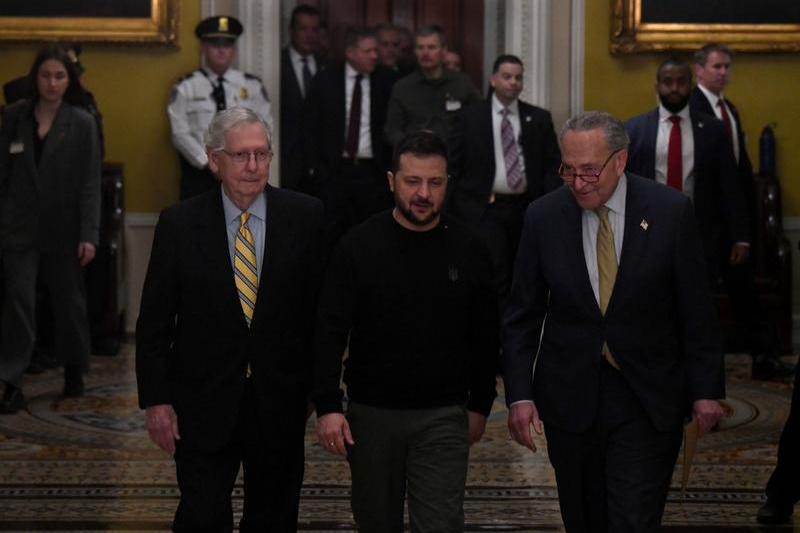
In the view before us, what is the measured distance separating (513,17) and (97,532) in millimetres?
6132

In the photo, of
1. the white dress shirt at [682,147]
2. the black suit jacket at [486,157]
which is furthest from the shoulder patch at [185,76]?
the white dress shirt at [682,147]

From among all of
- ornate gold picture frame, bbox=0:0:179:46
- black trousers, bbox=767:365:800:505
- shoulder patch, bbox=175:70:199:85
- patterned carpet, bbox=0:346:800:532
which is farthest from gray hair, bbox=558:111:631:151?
ornate gold picture frame, bbox=0:0:179:46

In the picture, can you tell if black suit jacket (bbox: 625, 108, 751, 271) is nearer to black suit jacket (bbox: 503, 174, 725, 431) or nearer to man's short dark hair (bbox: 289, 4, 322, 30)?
man's short dark hair (bbox: 289, 4, 322, 30)

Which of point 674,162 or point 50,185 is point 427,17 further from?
point 50,185

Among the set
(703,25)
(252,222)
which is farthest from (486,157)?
(252,222)

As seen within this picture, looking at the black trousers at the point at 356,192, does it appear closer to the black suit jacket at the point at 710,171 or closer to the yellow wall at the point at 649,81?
the yellow wall at the point at 649,81

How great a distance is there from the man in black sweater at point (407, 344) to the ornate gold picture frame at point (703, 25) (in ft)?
21.9

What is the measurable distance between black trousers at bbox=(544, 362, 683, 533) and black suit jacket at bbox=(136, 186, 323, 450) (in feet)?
2.69

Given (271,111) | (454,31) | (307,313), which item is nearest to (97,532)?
(307,313)

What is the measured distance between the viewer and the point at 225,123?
4629mm

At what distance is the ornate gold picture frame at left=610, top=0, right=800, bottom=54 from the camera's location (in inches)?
430

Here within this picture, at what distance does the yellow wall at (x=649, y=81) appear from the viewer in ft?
36.2

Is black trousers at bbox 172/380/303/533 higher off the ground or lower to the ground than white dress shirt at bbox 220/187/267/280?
lower

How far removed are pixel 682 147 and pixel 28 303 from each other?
11.5 feet
